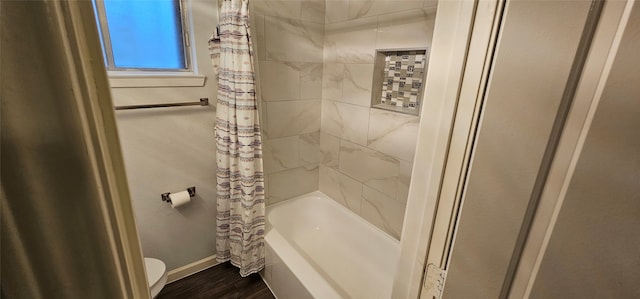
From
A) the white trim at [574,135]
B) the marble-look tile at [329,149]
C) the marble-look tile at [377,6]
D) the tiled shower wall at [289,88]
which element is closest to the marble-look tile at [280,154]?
the tiled shower wall at [289,88]

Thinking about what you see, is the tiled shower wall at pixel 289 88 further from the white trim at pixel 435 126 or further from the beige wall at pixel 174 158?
the white trim at pixel 435 126

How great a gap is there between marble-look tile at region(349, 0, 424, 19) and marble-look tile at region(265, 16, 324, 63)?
0.32 m

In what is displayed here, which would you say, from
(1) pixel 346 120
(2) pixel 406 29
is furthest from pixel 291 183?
(2) pixel 406 29

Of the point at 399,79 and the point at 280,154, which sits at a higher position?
the point at 399,79

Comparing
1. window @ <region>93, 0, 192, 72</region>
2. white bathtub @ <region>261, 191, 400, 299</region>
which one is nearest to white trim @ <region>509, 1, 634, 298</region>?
white bathtub @ <region>261, 191, 400, 299</region>

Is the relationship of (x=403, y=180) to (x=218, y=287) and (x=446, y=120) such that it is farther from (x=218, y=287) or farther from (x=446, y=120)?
(x=218, y=287)

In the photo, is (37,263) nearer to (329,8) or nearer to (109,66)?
(109,66)

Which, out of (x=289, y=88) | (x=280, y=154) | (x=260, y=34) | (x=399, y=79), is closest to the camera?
(x=399, y=79)

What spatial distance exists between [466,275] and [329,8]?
6.49ft

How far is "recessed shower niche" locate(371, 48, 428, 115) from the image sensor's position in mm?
1539

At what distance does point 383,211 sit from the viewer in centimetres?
186

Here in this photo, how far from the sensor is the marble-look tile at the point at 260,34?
5.67 ft

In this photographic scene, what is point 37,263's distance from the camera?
0.25m

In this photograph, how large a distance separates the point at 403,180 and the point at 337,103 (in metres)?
0.80
